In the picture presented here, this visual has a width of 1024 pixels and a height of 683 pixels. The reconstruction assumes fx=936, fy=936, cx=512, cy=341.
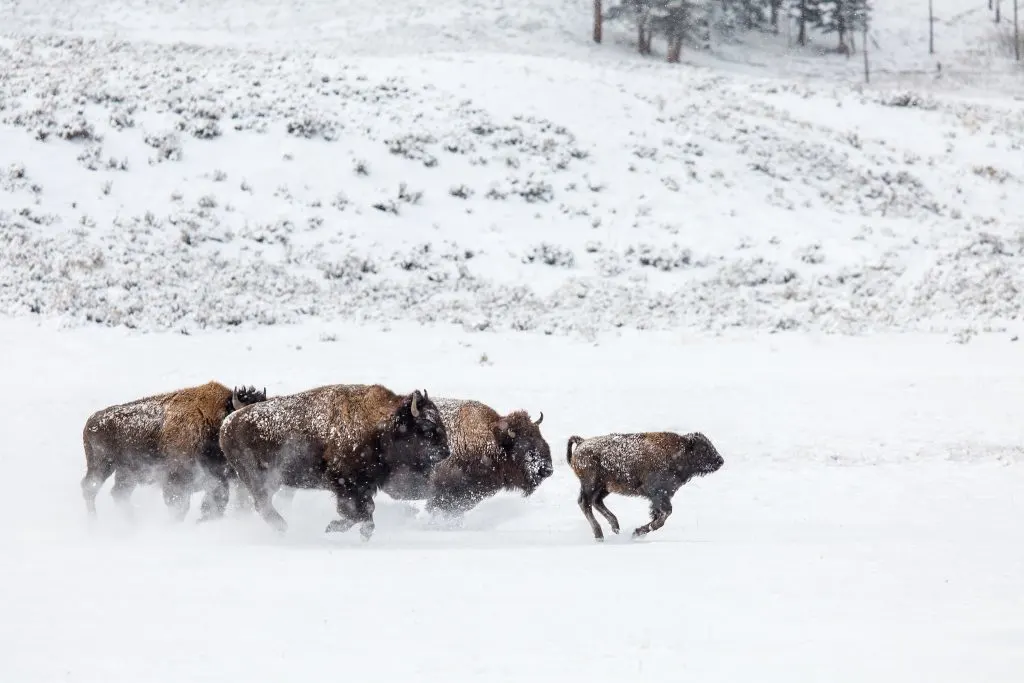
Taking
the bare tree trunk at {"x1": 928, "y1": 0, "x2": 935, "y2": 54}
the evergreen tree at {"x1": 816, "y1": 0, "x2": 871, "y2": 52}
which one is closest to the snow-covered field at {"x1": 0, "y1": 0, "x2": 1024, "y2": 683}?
the evergreen tree at {"x1": 816, "y1": 0, "x2": 871, "y2": 52}

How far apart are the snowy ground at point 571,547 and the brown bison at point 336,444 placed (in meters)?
0.47

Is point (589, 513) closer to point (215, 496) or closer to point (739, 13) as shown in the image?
point (215, 496)

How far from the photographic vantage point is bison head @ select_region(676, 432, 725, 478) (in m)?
9.50

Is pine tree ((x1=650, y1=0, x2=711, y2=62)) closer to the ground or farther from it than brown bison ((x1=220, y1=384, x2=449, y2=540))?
farther from it

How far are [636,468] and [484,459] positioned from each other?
65.7 inches

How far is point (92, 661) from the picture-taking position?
14.3 ft

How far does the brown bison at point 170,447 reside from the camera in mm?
9195

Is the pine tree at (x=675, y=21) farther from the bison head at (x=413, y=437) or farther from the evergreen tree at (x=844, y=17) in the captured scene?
the bison head at (x=413, y=437)

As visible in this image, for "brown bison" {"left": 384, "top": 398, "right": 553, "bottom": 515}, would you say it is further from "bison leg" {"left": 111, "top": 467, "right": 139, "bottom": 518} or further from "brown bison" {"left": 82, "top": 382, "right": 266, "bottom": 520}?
"bison leg" {"left": 111, "top": 467, "right": 139, "bottom": 518}

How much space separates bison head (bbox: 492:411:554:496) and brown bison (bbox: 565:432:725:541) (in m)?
0.50

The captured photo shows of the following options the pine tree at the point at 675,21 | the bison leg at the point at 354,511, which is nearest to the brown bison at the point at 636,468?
the bison leg at the point at 354,511

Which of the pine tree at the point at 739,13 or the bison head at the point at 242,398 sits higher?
the pine tree at the point at 739,13

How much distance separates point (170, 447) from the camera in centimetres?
917

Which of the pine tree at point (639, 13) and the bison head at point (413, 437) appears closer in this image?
the bison head at point (413, 437)
